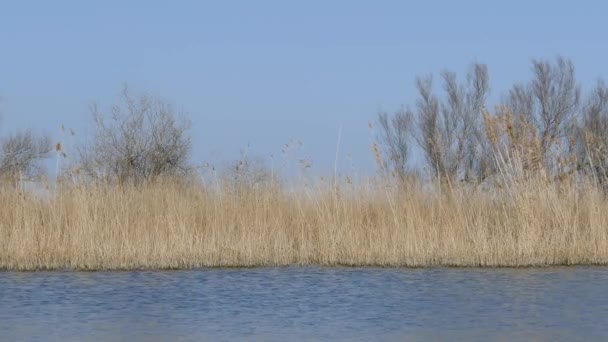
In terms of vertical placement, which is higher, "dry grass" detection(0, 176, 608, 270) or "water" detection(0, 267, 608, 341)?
"dry grass" detection(0, 176, 608, 270)

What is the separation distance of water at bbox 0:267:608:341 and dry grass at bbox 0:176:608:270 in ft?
1.67

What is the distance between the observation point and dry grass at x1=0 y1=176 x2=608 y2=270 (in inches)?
428

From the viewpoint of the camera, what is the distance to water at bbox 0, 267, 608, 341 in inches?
253

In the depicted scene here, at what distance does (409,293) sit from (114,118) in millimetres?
13412

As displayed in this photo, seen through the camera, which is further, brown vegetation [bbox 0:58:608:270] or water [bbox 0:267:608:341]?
brown vegetation [bbox 0:58:608:270]

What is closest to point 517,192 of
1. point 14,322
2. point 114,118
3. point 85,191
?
point 85,191

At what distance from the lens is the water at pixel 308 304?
21.1 feet

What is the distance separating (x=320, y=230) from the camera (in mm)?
11375

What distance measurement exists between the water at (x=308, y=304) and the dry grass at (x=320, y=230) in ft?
1.67

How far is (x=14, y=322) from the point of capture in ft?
22.4

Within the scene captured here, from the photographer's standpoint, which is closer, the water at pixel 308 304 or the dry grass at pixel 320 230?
the water at pixel 308 304

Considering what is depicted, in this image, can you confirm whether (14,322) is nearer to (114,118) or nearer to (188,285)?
(188,285)

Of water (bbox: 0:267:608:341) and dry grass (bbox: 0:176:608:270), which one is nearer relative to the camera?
water (bbox: 0:267:608:341)

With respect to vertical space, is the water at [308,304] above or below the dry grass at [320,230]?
below
